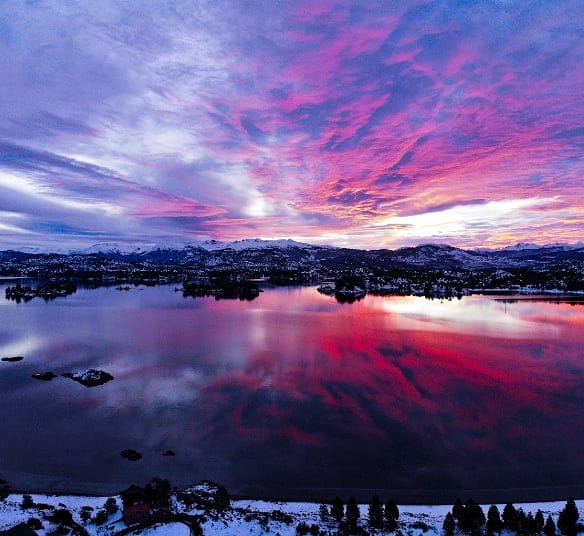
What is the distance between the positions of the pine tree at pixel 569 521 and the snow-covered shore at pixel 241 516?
0.68m

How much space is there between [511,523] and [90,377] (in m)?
22.9

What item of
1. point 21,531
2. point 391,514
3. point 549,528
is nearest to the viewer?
point 21,531

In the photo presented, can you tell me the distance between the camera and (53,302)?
225ft

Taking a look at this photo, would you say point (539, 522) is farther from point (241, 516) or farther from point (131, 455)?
point (131, 455)

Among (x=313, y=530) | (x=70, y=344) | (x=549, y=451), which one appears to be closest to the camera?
(x=313, y=530)

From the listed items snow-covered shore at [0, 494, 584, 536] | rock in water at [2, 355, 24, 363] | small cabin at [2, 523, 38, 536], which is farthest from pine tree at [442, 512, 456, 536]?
rock in water at [2, 355, 24, 363]

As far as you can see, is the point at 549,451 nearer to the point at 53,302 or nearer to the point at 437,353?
the point at 437,353

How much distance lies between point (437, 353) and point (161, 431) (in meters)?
22.1

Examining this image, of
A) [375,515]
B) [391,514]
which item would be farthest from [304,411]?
[391,514]

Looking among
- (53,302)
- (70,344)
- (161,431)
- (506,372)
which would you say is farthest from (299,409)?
(53,302)

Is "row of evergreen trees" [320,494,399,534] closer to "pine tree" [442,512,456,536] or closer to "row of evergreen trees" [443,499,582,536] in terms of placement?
"pine tree" [442,512,456,536]

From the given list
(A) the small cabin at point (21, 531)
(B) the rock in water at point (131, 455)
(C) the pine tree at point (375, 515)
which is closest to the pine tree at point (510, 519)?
(C) the pine tree at point (375, 515)

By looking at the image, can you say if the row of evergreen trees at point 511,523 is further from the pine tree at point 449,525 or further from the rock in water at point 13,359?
the rock in water at point 13,359

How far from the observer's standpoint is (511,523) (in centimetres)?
1062
